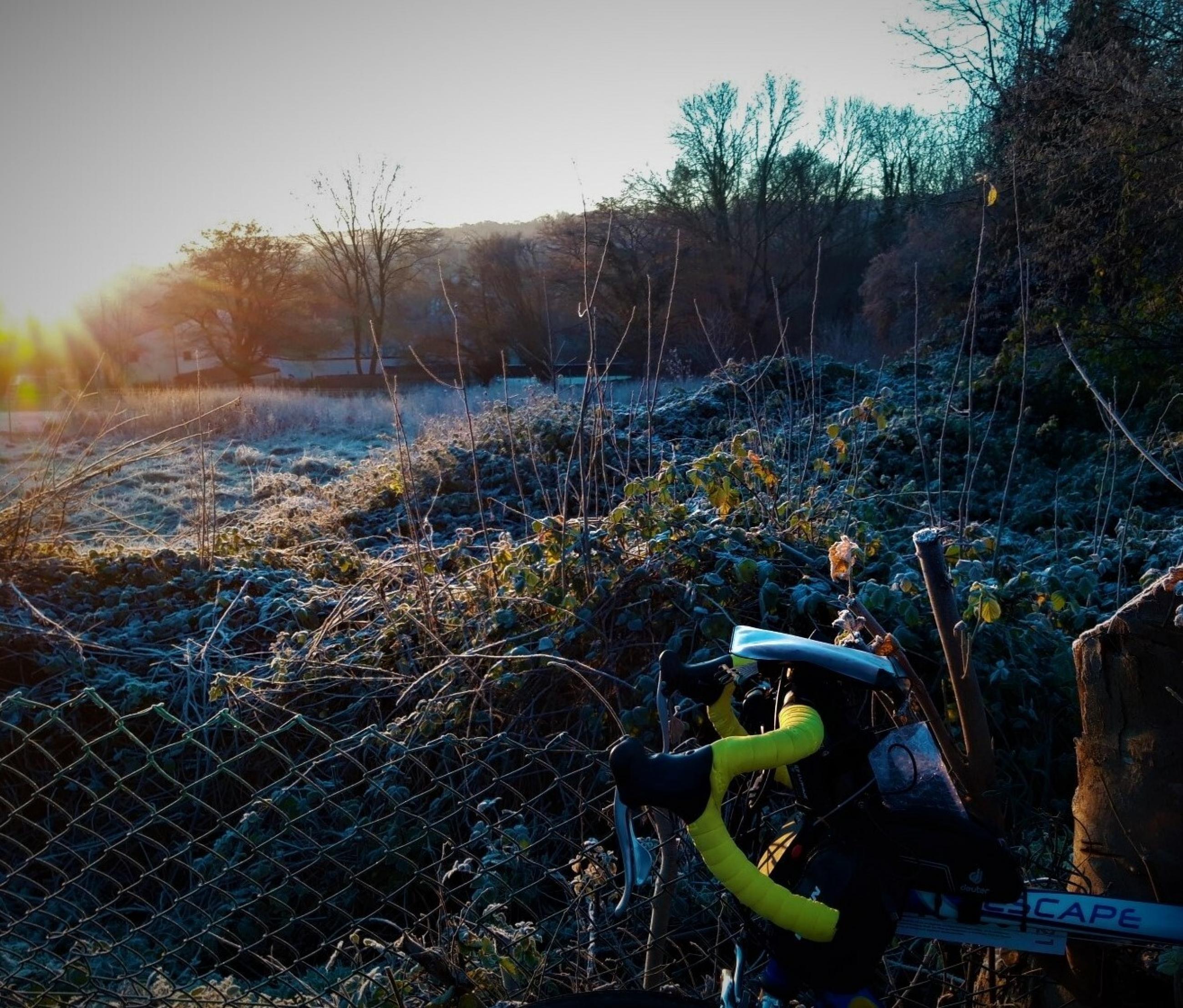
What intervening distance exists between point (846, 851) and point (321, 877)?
2826 millimetres

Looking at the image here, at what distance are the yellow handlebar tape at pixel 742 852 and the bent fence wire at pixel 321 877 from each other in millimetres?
722

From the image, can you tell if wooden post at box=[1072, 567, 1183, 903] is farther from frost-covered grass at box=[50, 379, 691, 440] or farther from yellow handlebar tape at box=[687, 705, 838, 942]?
frost-covered grass at box=[50, 379, 691, 440]

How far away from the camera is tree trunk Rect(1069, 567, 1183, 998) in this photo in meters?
1.58

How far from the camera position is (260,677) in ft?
13.5

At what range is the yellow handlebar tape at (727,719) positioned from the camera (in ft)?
4.58

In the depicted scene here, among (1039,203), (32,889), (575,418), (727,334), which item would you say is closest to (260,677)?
(32,889)

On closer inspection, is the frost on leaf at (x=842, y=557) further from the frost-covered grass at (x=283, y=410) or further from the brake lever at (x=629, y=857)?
the frost-covered grass at (x=283, y=410)

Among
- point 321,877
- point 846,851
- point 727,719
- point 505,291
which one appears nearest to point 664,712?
point 727,719

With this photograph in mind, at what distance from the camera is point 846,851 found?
1.34 m

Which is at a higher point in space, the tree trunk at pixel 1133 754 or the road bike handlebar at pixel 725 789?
the road bike handlebar at pixel 725 789

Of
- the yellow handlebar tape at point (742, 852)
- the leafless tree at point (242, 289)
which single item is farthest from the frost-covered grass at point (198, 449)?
the leafless tree at point (242, 289)

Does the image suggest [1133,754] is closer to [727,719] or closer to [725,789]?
[727,719]

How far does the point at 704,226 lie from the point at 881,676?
30.8 m

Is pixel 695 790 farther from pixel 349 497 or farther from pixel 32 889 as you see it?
pixel 349 497
